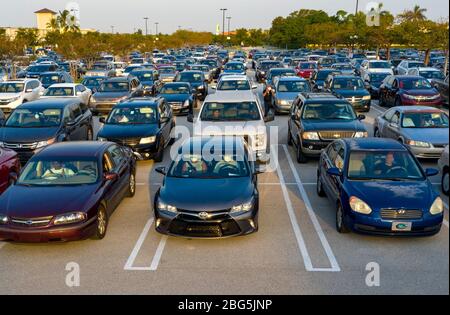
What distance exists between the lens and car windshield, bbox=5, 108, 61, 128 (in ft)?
46.3

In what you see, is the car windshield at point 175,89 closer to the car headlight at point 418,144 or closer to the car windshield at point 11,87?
the car windshield at point 11,87

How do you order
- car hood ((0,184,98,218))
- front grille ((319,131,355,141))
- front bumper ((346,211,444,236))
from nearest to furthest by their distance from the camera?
1. front bumper ((346,211,444,236))
2. car hood ((0,184,98,218))
3. front grille ((319,131,355,141))

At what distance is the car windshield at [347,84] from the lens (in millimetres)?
22484

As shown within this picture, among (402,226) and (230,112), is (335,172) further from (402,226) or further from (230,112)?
(230,112)

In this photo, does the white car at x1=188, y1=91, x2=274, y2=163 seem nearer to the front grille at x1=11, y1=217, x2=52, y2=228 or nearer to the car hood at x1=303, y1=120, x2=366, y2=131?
the car hood at x1=303, y1=120, x2=366, y2=131

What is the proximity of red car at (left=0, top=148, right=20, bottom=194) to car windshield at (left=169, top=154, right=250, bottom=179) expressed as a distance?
386cm

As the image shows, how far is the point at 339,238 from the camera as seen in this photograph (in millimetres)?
8367

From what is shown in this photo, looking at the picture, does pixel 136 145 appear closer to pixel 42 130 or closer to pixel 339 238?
pixel 42 130

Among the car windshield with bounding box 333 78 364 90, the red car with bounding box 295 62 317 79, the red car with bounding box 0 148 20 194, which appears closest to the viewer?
the red car with bounding box 0 148 20 194

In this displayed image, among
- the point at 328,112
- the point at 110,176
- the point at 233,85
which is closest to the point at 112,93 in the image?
the point at 233,85

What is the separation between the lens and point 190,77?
93.7 ft

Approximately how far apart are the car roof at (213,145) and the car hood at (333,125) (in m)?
3.56

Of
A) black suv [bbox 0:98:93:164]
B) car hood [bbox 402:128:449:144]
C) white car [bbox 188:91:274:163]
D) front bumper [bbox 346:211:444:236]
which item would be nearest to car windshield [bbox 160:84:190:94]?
black suv [bbox 0:98:93:164]

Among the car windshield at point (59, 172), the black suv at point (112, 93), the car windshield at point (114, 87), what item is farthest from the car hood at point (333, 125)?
the car windshield at point (114, 87)
